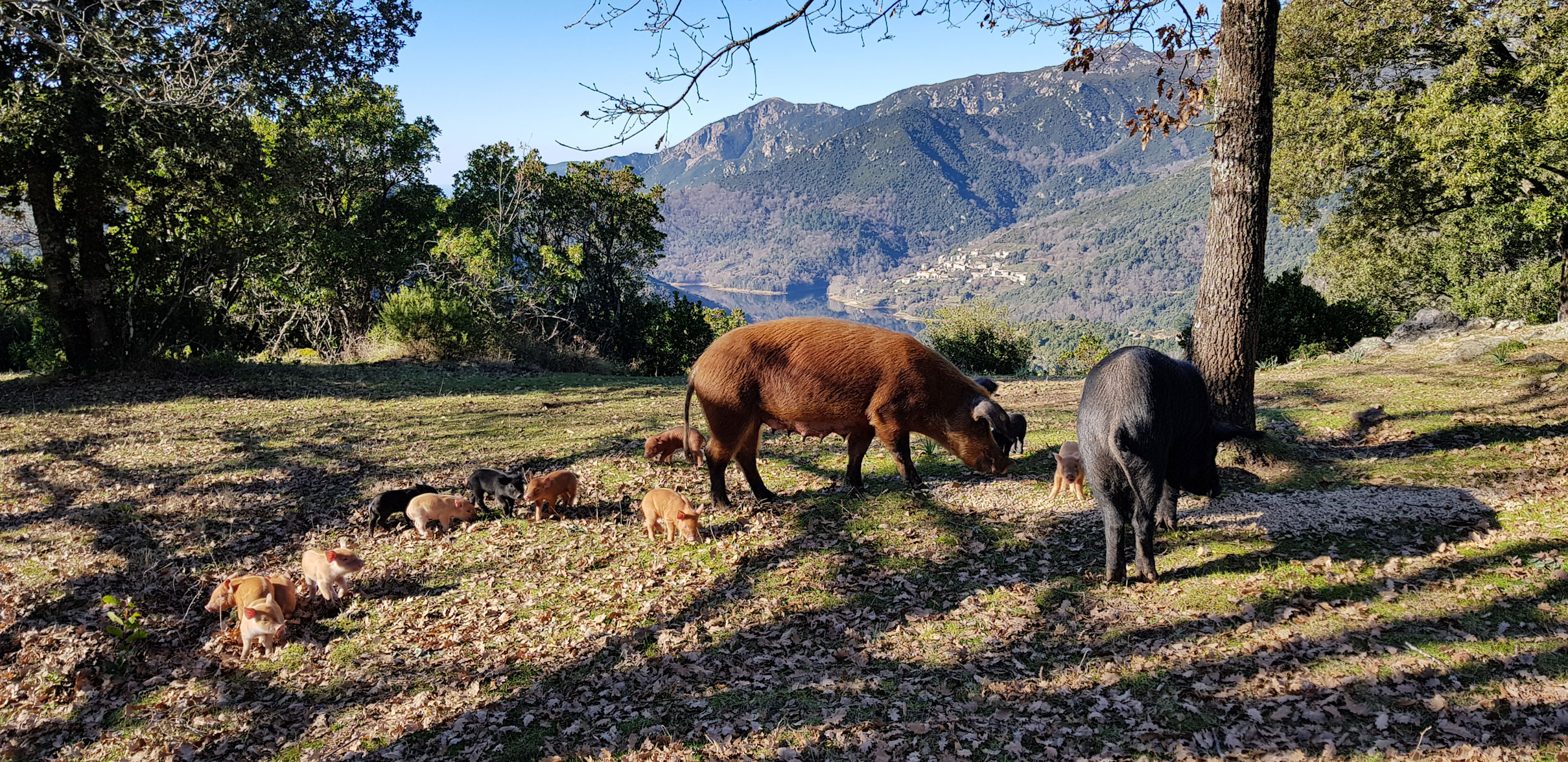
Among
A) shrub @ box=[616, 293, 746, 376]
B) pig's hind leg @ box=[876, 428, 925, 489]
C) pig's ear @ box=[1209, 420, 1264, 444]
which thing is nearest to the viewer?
pig's ear @ box=[1209, 420, 1264, 444]

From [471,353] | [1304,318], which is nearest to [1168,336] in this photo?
[1304,318]

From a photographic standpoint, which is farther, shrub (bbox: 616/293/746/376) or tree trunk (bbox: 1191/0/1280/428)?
shrub (bbox: 616/293/746/376)

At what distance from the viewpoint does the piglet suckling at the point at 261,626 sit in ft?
17.6

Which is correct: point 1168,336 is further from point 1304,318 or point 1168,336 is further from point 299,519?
point 299,519

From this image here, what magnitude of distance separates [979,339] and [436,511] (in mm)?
38162

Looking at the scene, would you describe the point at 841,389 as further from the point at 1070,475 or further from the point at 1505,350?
the point at 1505,350

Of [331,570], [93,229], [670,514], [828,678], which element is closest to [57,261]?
[93,229]

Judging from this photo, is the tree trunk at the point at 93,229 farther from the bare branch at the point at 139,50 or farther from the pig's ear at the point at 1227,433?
the pig's ear at the point at 1227,433

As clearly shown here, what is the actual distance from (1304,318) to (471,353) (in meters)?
22.0

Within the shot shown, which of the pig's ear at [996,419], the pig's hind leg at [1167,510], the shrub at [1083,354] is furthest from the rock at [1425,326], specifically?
the shrub at [1083,354]

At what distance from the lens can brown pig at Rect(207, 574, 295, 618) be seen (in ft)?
18.2

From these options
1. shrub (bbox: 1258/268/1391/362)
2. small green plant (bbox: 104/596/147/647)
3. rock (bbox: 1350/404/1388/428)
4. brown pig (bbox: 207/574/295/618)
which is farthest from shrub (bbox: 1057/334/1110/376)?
small green plant (bbox: 104/596/147/647)

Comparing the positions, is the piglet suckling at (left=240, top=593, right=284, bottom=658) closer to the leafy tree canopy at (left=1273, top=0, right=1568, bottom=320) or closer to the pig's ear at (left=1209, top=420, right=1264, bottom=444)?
the pig's ear at (left=1209, top=420, right=1264, bottom=444)

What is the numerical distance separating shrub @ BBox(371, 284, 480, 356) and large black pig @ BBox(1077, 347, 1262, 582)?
17.6m
